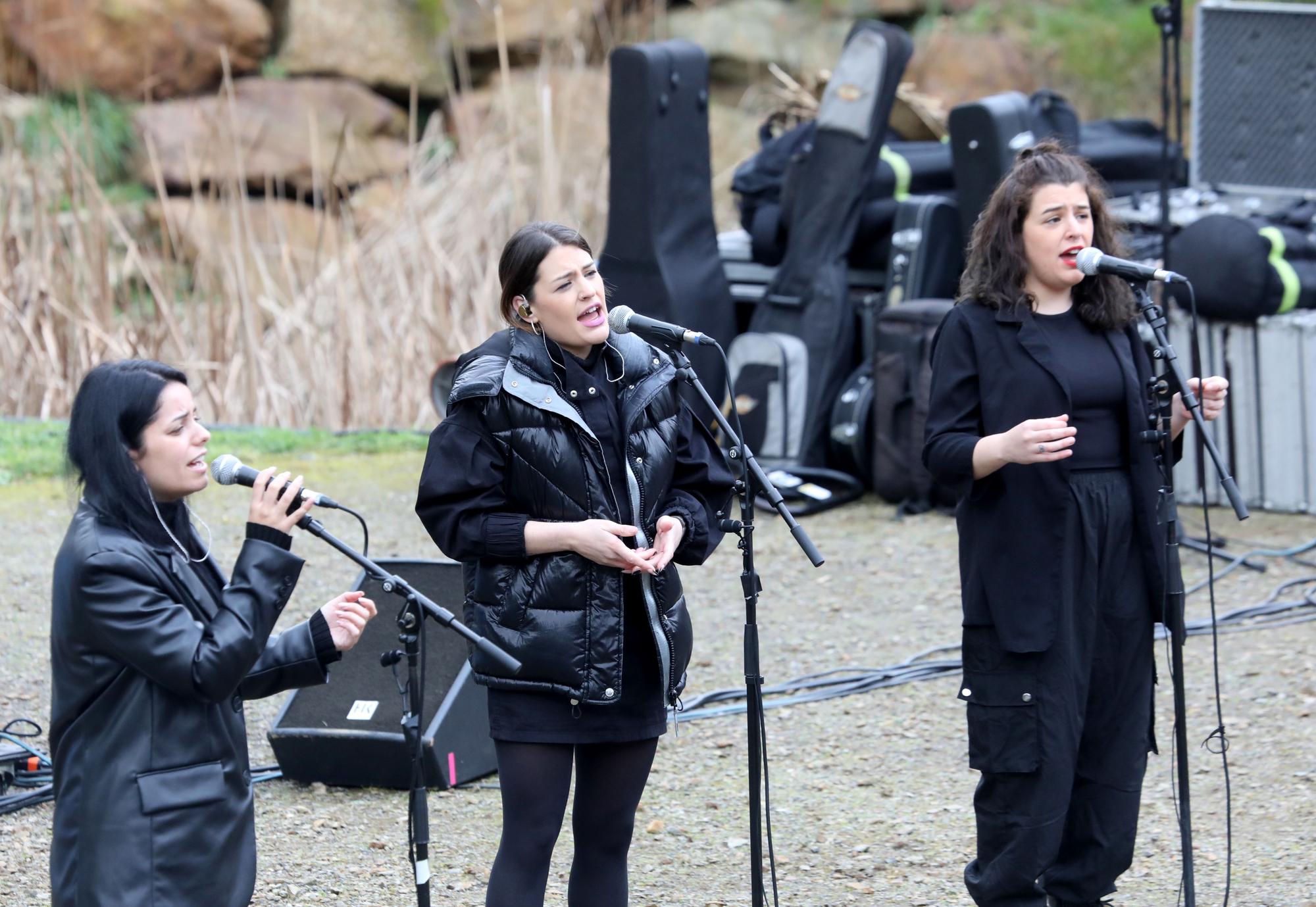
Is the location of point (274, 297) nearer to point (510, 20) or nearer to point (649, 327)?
point (649, 327)

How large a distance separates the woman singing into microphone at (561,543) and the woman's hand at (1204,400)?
961 millimetres

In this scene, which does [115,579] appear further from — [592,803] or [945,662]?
[945,662]

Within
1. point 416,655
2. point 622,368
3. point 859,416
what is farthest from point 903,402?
point 416,655

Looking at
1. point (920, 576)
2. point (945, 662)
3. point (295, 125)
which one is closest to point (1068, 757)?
point (945, 662)

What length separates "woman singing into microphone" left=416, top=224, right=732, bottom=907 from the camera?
106 inches

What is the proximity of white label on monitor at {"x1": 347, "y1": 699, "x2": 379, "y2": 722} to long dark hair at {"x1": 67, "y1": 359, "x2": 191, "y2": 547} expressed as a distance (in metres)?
1.78

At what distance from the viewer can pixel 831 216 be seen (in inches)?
290

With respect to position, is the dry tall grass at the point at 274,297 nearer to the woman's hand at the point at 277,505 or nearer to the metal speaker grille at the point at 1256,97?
the metal speaker grille at the point at 1256,97

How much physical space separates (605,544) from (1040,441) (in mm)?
779

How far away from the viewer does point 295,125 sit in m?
13.5

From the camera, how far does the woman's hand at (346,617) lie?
8.25 feet

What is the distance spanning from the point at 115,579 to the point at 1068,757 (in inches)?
66.7

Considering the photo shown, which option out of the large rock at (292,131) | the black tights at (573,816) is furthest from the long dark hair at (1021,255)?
the large rock at (292,131)

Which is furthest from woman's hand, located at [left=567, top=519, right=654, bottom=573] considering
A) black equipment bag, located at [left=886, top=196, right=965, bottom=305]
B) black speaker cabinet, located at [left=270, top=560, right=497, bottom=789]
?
black equipment bag, located at [left=886, top=196, right=965, bottom=305]
